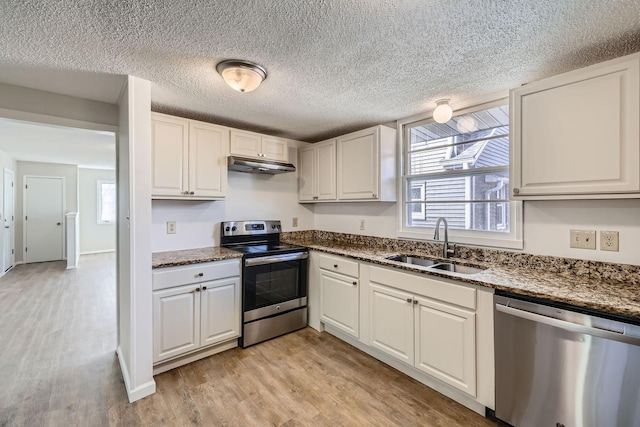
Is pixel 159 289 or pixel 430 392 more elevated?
pixel 159 289

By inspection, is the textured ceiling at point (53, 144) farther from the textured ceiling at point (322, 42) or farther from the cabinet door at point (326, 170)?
the cabinet door at point (326, 170)

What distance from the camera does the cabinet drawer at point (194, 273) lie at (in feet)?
7.08

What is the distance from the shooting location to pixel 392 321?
7.32 feet

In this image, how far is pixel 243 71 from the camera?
1739 mm

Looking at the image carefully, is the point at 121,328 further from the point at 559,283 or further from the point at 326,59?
the point at 559,283

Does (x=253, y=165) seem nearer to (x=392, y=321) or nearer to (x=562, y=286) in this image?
(x=392, y=321)

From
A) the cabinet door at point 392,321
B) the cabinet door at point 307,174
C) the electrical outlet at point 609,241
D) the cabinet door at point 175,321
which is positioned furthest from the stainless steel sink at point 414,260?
the cabinet door at point 175,321

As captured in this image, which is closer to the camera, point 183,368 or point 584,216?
point 584,216

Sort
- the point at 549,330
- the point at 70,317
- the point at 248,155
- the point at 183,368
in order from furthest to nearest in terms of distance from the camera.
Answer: the point at 70,317 < the point at 248,155 < the point at 183,368 < the point at 549,330

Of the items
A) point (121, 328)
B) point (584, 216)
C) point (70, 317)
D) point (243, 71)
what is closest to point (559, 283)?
point (584, 216)

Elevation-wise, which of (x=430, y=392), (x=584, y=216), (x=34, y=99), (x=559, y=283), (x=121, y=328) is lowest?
(x=430, y=392)

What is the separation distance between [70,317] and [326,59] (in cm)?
390

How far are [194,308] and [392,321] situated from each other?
A: 5.25 feet

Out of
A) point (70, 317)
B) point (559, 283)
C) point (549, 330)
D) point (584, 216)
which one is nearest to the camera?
point (549, 330)
